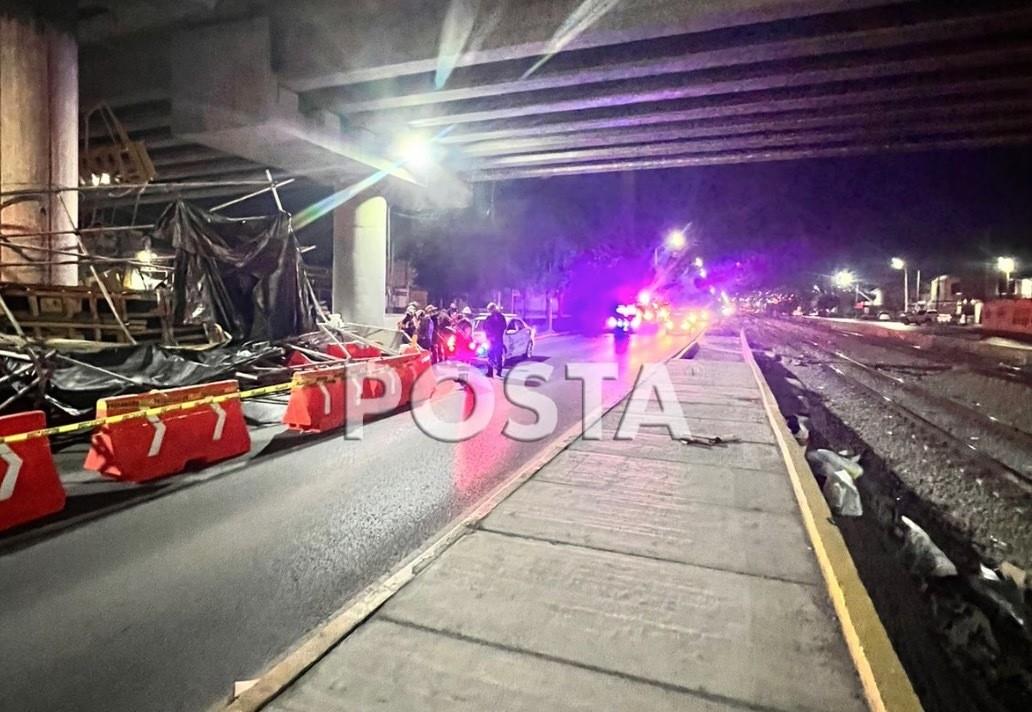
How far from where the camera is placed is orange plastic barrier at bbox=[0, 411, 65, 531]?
5145 mm

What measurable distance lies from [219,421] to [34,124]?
9.85 meters

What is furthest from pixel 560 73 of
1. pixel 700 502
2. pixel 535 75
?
pixel 700 502

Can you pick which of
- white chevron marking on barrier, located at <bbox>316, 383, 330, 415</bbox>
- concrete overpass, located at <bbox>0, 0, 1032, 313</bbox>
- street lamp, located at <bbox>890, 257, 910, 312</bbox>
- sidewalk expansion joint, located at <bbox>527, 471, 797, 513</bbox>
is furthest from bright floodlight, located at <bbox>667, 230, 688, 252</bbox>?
sidewalk expansion joint, located at <bbox>527, 471, 797, 513</bbox>

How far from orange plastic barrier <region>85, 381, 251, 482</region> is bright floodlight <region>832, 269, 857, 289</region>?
371ft

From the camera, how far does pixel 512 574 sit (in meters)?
4.00

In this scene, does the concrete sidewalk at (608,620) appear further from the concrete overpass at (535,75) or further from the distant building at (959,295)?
the distant building at (959,295)

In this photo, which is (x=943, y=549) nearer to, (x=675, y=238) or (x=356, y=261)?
(x=356, y=261)

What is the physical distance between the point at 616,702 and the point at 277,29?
13.4 m

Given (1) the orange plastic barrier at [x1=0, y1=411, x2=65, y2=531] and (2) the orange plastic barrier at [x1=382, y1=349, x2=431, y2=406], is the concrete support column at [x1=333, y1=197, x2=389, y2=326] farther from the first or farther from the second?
(1) the orange plastic barrier at [x1=0, y1=411, x2=65, y2=531]

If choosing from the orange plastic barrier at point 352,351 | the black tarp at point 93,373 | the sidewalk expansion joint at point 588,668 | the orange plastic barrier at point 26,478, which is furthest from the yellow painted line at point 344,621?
the orange plastic barrier at point 352,351

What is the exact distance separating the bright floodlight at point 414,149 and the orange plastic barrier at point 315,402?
351 inches

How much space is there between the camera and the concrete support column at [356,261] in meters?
17.9

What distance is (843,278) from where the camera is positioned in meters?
110

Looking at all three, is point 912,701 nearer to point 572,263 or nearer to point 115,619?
point 115,619
